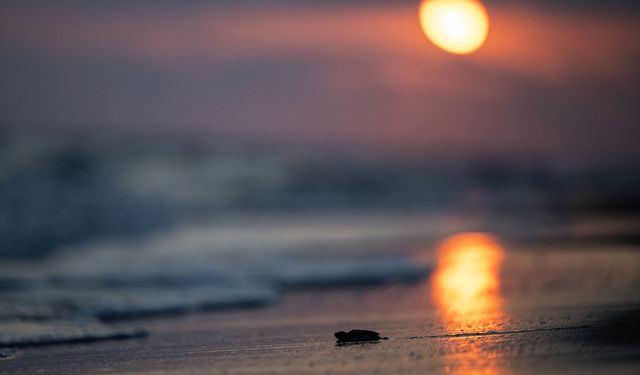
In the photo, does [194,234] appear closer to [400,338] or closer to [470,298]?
[470,298]

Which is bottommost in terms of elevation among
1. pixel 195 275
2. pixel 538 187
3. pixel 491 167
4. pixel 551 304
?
pixel 551 304

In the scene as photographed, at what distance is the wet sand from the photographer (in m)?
3.91

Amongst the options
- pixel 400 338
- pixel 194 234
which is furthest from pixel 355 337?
pixel 194 234

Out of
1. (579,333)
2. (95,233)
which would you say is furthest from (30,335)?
(95,233)

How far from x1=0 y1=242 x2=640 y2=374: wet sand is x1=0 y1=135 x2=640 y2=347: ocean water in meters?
0.49

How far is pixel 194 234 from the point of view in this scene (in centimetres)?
1415

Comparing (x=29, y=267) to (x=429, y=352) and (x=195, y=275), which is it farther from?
(x=429, y=352)

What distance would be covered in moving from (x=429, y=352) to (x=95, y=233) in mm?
10523

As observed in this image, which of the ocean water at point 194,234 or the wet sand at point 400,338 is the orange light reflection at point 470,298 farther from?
the ocean water at point 194,234

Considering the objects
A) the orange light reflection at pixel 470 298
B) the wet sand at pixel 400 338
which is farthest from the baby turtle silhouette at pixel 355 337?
the orange light reflection at pixel 470 298

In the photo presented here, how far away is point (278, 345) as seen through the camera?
15.3ft

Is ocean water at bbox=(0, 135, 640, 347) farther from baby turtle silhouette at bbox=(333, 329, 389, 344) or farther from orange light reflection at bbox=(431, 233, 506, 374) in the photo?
baby turtle silhouette at bbox=(333, 329, 389, 344)

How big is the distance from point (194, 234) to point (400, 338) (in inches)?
390

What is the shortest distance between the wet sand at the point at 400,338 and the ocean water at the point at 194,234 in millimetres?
490
